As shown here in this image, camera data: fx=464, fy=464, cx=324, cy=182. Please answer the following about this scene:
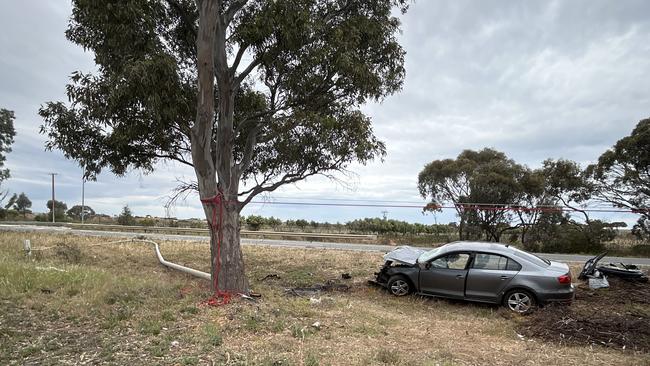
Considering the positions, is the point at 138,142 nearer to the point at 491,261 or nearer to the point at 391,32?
the point at 391,32

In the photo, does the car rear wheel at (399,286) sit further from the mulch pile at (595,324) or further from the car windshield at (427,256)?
the mulch pile at (595,324)

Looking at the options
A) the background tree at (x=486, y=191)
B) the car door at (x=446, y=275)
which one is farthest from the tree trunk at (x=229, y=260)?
the background tree at (x=486, y=191)

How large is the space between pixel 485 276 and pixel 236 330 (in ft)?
20.1

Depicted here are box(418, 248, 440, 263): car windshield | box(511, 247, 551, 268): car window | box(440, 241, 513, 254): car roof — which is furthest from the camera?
box(418, 248, 440, 263): car windshield

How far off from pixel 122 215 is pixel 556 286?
149 ft

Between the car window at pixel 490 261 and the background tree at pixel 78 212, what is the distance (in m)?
53.2

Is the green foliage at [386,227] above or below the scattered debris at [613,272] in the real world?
above

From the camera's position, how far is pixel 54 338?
612 cm

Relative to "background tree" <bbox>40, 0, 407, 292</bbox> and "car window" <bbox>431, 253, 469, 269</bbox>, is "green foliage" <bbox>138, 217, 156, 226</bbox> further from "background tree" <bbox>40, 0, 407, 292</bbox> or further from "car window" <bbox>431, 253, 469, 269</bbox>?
"car window" <bbox>431, 253, 469, 269</bbox>

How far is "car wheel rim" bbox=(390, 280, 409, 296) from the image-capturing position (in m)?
11.3

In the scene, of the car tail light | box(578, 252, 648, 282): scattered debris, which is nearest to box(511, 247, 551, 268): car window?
the car tail light

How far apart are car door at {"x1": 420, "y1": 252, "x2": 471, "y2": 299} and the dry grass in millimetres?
297

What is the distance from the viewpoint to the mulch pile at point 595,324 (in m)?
7.36

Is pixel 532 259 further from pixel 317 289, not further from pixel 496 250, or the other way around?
pixel 317 289
